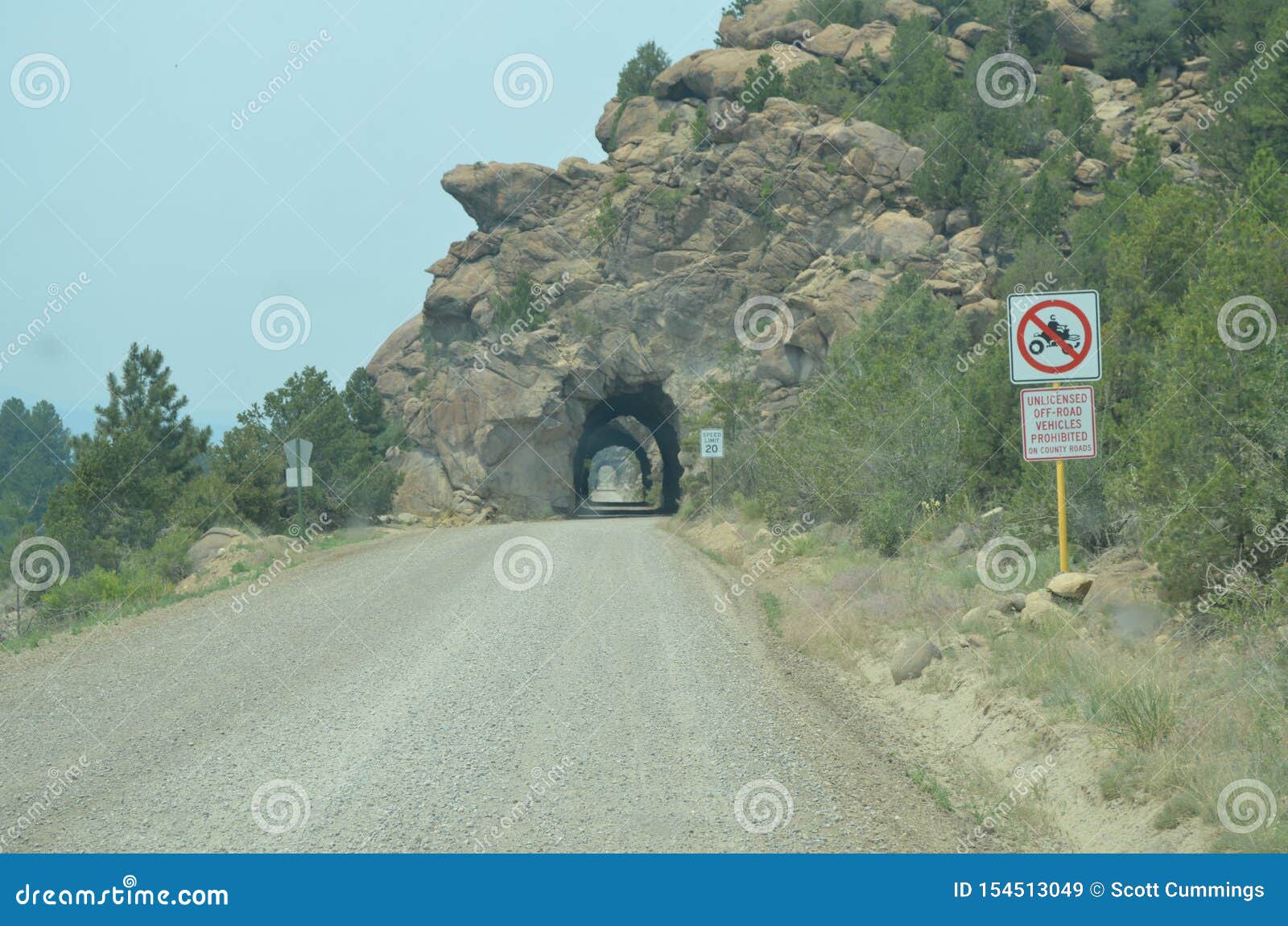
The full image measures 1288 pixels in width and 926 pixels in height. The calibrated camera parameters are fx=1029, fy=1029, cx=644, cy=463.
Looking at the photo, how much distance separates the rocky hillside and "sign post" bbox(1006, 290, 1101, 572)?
35636 millimetres

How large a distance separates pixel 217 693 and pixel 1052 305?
8632 mm

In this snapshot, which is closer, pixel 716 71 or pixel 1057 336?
pixel 1057 336

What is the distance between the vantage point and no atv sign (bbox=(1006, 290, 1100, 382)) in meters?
10.0

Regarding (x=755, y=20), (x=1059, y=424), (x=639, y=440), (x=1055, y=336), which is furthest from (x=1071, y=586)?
(x=639, y=440)

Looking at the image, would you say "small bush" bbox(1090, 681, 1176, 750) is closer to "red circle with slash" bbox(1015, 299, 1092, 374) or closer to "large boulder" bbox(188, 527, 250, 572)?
"red circle with slash" bbox(1015, 299, 1092, 374)

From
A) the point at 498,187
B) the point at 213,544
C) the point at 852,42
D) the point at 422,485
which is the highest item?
the point at 852,42

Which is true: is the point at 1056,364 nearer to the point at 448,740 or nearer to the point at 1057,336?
the point at 1057,336

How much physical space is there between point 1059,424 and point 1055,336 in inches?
34.0

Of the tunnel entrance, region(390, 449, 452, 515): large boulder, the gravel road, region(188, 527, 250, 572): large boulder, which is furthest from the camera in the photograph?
the tunnel entrance

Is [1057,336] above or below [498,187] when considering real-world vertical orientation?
below

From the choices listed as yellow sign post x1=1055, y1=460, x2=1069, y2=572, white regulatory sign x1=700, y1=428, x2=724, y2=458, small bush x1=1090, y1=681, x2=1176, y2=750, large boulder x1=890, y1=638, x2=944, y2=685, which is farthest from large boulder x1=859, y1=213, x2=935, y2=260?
small bush x1=1090, y1=681, x2=1176, y2=750

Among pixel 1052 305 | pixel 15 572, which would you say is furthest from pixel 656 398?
pixel 1052 305

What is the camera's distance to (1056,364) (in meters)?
10.1

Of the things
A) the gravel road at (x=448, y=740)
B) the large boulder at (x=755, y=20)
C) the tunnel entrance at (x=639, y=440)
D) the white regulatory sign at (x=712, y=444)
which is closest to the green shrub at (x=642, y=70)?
the large boulder at (x=755, y=20)
